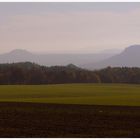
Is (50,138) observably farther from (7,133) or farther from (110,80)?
(110,80)

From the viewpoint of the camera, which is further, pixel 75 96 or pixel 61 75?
pixel 61 75

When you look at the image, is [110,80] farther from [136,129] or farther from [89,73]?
[136,129]

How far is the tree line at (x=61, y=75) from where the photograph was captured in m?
101

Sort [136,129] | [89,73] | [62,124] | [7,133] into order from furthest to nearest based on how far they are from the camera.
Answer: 1. [89,73]
2. [62,124]
3. [136,129]
4. [7,133]

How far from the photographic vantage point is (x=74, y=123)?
2362 centimetres

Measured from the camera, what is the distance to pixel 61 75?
4136 inches

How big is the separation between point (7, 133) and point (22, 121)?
15.6 ft

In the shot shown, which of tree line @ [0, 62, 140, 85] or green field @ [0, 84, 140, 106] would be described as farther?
tree line @ [0, 62, 140, 85]

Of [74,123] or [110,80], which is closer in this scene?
[74,123]

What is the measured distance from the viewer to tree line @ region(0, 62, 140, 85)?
331 ft

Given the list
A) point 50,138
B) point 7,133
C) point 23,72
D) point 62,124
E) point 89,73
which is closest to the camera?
point 50,138

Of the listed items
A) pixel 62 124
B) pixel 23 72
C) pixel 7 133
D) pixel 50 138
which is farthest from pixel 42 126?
pixel 23 72

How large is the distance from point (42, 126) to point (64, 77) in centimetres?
8204

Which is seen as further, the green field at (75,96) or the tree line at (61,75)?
the tree line at (61,75)
